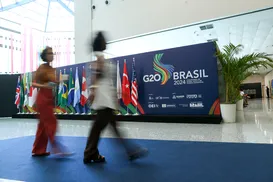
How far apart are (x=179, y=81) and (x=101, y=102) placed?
350cm

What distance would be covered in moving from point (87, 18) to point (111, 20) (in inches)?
50.8

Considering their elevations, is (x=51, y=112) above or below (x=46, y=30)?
below

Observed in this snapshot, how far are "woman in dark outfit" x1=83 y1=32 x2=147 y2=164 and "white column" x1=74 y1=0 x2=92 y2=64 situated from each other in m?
7.08

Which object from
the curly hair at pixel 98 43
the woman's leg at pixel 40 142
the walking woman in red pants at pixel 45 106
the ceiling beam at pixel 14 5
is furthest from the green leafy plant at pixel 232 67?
the ceiling beam at pixel 14 5

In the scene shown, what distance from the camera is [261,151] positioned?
2033 mm

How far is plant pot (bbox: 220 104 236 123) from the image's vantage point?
14.2ft

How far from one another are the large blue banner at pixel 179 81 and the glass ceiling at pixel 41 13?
8997 mm

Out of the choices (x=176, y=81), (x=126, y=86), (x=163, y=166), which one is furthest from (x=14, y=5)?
(x=163, y=166)

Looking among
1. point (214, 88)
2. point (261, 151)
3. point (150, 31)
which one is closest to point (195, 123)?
point (214, 88)

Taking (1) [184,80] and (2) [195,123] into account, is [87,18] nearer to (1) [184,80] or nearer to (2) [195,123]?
(1) [184,80]

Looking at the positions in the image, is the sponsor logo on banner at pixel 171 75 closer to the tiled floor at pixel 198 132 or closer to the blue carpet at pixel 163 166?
the tiled floor at pixel 198 132

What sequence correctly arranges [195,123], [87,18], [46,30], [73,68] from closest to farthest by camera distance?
1. [195,123]
2. [73,68]
3. [87,18]
4. [46,30]

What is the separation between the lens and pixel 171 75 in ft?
16.7

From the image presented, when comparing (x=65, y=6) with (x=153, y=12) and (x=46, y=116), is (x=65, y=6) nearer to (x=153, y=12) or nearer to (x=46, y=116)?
(x=153, y=12)
